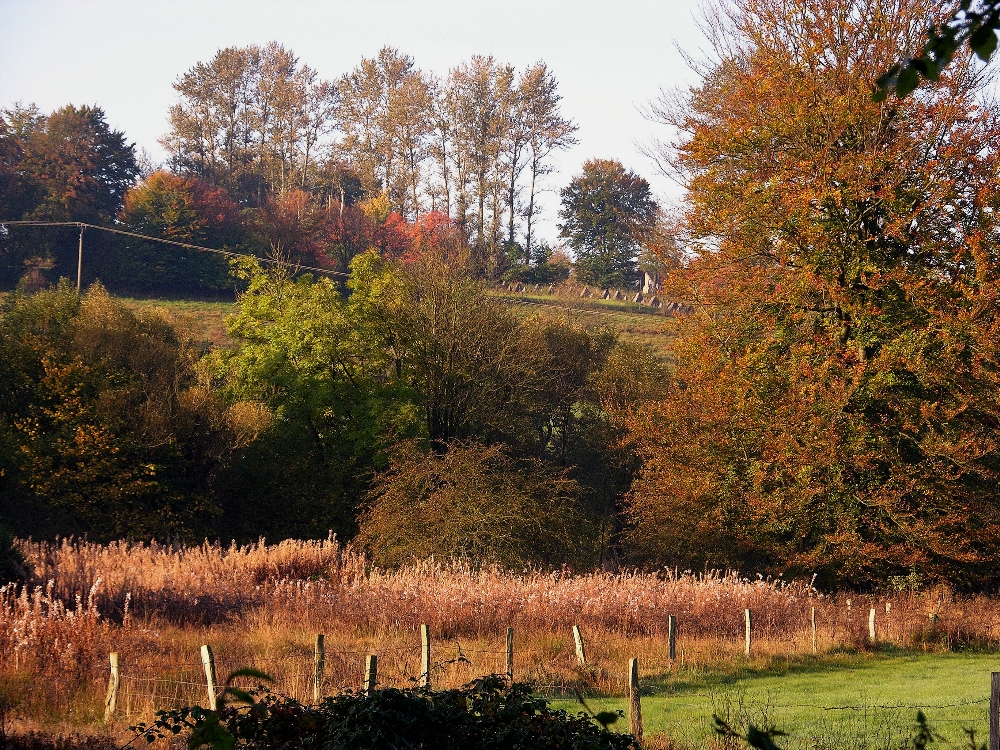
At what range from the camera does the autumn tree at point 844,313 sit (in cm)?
2622

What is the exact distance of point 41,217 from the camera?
6069 cm

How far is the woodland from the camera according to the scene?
87.5 ft

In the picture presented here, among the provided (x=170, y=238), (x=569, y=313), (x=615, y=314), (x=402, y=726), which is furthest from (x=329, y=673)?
(x=615, y=314)

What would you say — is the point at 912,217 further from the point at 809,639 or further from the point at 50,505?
the point at 50,505

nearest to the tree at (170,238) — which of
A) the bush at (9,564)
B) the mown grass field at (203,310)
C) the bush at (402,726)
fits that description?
the mown grass field at (203,310)

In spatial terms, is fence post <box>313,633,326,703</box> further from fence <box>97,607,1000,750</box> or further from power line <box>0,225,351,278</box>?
power line <box>0,225,351,278</box>

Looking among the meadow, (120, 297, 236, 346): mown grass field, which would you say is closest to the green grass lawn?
the meadow

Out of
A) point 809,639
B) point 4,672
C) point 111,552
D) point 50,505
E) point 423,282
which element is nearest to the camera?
point 4,672

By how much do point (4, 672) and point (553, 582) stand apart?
11374 millimetres

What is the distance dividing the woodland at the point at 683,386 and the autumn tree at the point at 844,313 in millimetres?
86

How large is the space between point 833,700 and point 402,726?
41.2 feet

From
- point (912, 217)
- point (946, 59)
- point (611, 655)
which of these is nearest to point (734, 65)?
point (912, 217)

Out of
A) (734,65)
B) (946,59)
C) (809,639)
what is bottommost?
(809,639)

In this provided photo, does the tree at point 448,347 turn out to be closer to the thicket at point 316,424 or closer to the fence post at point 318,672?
the thicket at point 316,424
